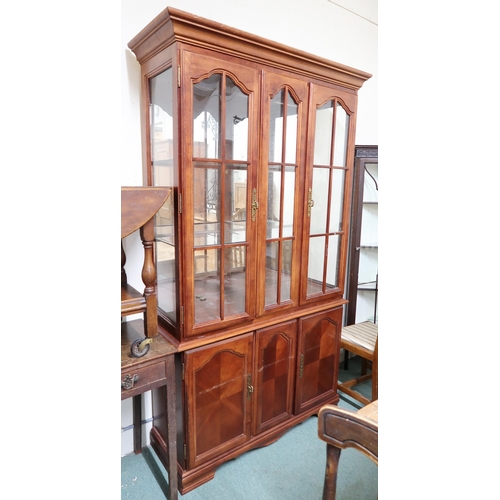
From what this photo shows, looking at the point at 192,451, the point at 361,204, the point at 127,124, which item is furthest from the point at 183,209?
the point at 361,204

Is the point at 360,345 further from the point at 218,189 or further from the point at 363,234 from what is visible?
→ the point at 218,189

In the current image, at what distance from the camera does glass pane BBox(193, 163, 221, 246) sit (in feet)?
4.87

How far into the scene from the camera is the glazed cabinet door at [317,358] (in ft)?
6.51

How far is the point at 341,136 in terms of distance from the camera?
197cm

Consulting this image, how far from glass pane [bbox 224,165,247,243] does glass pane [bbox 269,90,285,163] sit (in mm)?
196

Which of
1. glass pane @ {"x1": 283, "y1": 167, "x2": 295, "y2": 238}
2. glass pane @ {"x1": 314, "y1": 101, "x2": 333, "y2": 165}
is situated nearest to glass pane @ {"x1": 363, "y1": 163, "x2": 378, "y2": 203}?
glass pane @ {"x1": 314, "y1": 101, "x2": 333, "y2": 165}

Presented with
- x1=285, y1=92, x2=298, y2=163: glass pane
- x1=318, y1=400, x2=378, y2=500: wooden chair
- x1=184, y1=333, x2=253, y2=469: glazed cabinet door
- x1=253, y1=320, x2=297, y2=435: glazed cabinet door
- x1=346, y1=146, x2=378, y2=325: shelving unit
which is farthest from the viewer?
x1=346, y1=146, x2=378, y2=325: shelving unit

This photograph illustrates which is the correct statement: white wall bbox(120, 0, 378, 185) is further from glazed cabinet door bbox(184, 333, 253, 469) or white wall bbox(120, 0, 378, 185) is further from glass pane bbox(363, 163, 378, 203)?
glazed cabinet door bbox(184, 333, 253, 469)

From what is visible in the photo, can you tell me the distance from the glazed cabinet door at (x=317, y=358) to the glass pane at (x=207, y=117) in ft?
3.41

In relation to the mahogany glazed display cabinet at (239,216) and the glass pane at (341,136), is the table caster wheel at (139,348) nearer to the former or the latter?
the mahogany glazed display cabinet at (239,216)

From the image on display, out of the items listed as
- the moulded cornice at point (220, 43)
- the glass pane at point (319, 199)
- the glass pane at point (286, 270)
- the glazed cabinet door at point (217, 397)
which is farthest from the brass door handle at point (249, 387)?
the moulded cornice at point (220, 43)
